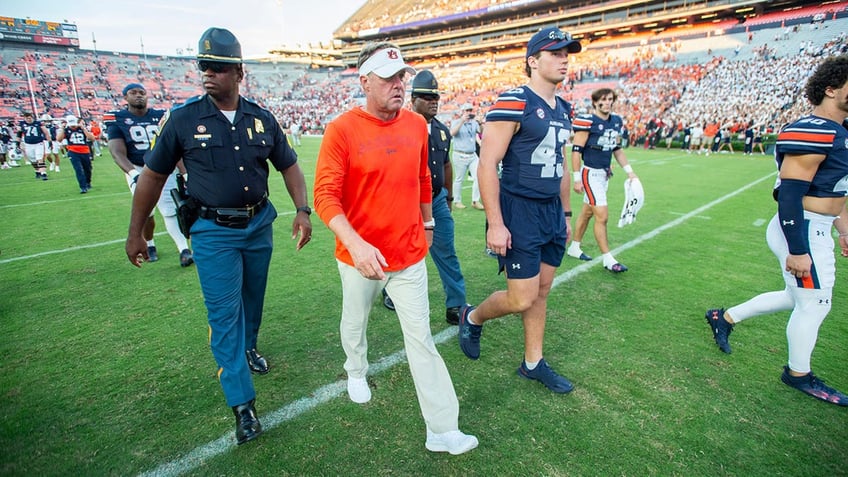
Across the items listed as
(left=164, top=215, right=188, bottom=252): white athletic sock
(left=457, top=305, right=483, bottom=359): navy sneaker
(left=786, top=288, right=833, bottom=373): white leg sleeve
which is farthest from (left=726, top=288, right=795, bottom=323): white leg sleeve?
(left=164, top=215, right=188, bottom=252): white athletic sock

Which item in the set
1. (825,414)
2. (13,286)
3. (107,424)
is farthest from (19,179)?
(825,414)

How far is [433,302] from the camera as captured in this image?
4.79 meters

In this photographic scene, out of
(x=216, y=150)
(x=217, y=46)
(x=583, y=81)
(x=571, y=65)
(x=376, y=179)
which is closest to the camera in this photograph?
(x=376, y=179)

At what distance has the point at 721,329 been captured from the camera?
381cm

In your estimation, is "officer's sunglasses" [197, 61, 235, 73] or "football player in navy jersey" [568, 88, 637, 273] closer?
"officer's sunglasses" [197, 61, 235, 73]

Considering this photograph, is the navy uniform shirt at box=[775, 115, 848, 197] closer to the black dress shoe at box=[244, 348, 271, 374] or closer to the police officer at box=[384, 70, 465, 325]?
the police officer at box=[384, 70, 465, 325]

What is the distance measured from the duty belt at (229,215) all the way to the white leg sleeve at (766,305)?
4.03 m

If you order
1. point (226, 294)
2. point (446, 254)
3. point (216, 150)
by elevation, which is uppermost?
point (216, 150)

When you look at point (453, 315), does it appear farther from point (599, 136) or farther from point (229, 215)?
point (599, 136)

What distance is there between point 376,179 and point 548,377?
78.5 inches

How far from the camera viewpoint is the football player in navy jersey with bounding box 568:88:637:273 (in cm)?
568

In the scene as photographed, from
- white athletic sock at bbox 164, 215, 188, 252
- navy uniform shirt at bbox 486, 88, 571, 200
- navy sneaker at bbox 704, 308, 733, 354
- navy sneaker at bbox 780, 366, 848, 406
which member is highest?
navy uniform shirt at bbox 486, 88, 571, 200

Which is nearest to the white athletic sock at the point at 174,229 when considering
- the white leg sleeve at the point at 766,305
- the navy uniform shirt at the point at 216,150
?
the navy uniform shirt at the point at 216,150

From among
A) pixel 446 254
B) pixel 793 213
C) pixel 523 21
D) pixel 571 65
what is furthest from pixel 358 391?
pixel 523 21
